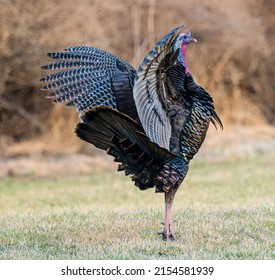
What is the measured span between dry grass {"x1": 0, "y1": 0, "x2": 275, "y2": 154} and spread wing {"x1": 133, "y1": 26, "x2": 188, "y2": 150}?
11395 millimetres

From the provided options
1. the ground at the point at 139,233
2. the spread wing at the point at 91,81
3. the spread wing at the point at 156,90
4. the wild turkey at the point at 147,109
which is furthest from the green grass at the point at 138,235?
the spread wing at the point at 91,81

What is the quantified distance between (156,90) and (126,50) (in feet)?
40.2

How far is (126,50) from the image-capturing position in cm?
1873

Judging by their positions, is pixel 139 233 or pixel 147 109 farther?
pixel 139 233

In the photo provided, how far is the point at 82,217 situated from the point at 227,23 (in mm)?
12163

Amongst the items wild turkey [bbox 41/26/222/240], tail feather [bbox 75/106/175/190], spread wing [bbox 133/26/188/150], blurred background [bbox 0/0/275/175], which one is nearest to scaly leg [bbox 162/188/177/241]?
wild turkey [bbox 41/26/222/240]

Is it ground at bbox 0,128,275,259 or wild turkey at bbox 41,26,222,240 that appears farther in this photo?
ground at bbox 0,128,275,259

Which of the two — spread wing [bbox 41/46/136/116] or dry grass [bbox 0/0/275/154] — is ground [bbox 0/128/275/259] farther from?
dry grass [bbox 0/0/275/154]

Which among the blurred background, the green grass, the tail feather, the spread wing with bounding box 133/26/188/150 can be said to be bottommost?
the green grass

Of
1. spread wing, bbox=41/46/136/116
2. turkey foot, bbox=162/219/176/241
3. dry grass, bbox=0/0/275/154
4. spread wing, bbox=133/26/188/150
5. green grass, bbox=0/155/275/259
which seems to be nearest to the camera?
spread wing, bbox=133/26/188/150

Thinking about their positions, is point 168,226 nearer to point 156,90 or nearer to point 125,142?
point 125,142

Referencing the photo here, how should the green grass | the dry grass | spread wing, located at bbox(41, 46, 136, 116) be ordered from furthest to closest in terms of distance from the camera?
1. the dry grass
2. spread wing, located at bbox(41, 46, 136, 116)
3. the green grass

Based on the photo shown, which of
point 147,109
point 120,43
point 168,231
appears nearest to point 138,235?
point 168,231

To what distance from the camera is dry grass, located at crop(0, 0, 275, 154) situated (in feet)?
58.5
